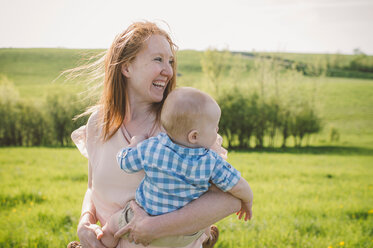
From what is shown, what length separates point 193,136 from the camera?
162 cm

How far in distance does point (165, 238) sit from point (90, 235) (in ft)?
1.71

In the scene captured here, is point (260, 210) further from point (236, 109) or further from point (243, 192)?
point (236, 109)

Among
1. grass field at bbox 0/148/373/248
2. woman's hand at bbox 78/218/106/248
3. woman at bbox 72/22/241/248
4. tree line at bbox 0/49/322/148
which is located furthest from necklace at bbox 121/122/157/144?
tree line at bbox 0/49/322/148

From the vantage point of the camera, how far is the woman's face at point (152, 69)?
1.91 metres

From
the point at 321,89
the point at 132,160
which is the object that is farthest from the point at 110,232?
the point at 321,89

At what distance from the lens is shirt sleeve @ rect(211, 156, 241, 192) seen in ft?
5.19

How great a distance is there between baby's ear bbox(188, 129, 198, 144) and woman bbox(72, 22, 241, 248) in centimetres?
33

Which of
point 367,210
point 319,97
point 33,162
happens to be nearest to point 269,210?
point 367,210

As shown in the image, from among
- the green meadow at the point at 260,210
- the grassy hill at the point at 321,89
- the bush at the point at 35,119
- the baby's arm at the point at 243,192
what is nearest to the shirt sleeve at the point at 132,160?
the baby's arm at the point at 243,192

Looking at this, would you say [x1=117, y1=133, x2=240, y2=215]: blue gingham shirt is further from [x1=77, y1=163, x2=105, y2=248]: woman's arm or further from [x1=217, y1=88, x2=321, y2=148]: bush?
[x1=217, y1=88, x2=321, y2=148]: bush

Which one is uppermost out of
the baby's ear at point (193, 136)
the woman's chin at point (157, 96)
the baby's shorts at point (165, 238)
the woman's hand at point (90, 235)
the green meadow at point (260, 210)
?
the woman's chin at point (157, 96)

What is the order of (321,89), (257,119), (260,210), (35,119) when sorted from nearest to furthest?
(260,210) < (35,119) < (257,119) < (321,89)

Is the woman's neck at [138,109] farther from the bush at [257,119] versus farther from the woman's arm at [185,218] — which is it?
the bush at [257,119]

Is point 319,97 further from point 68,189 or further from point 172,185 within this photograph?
point 172,185
